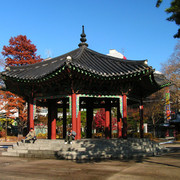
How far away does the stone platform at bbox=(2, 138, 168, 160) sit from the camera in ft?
39.7

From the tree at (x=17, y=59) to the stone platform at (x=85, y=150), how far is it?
21930 millimetres

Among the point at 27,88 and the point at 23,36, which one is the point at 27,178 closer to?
the point at 27,88

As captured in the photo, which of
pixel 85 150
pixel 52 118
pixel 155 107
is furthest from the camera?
pixel 155 107

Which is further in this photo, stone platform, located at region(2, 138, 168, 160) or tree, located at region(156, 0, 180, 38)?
stone platform, located at region(2, 138, 168, 160)

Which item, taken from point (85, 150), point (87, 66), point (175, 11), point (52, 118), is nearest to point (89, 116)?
point (52, 118)

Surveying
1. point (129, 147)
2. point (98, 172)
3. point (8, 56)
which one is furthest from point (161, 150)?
point (8, 56)

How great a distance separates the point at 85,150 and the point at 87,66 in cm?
528

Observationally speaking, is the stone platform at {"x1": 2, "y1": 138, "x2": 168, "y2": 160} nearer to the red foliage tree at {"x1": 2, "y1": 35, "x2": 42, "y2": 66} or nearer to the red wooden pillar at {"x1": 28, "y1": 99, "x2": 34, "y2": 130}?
the red wooden pillar at {"x1": 28, "y1": 99, "x2": 34, "y2": 130}

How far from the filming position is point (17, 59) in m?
39.0

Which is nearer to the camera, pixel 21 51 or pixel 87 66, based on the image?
pixel 87 66

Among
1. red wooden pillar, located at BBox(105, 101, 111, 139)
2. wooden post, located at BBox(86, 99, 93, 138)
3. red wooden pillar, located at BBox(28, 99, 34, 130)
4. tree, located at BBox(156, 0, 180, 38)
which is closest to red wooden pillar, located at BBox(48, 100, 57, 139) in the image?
red wooden pillar, located at BBox(28, 99, 34, 130)

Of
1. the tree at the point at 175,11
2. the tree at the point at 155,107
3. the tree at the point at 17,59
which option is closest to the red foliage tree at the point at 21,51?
the tree at the point at 17,59

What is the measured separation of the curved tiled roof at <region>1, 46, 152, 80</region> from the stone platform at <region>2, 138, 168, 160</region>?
13.8 feet

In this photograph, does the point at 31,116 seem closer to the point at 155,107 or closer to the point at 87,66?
the point at 87,66
